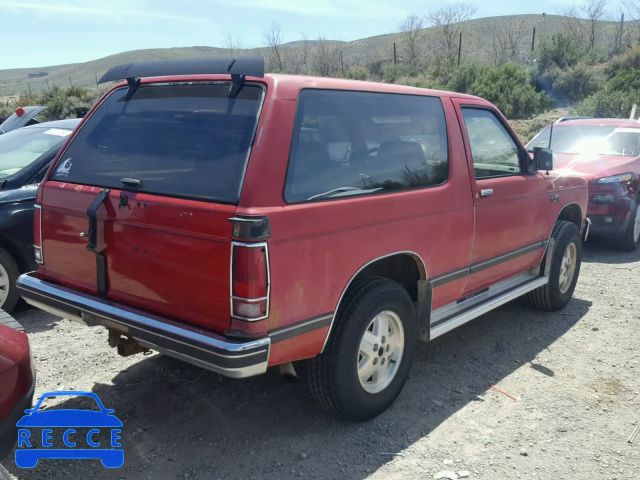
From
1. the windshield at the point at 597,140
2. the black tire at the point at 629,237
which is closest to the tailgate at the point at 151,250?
the black tire at the point at 629,237

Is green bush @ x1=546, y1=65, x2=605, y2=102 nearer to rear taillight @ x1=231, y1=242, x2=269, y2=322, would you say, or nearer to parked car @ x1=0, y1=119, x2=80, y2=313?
parked car @ x1=0, y1=119, x2=80, y2=313

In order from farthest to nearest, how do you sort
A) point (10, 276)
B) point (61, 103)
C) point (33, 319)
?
1. point (61, 103)
2. point (33, 319)
3. point (10, 276)

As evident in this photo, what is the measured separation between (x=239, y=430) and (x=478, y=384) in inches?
69.5

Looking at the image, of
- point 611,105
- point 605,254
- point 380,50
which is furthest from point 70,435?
point 380,50

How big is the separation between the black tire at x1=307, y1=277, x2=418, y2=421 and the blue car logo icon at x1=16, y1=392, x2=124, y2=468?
3.83 feet

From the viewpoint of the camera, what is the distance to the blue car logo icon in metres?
3.14

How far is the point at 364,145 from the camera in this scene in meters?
3.43

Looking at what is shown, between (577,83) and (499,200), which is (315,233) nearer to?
(499,200)

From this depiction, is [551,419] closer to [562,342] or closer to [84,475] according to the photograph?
[562,342]

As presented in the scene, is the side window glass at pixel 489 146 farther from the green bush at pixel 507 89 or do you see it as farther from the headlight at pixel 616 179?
the green bush at pixel 507 89

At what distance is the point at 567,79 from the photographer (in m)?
24.3

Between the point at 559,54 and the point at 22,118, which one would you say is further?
the point at 559,54

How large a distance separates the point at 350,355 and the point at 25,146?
4.48 m

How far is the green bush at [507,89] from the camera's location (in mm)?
21750
